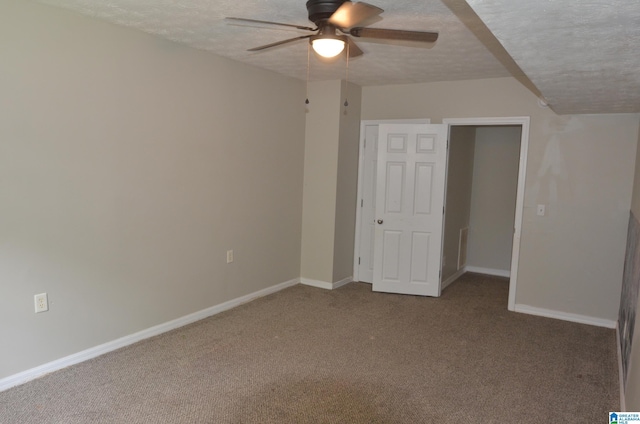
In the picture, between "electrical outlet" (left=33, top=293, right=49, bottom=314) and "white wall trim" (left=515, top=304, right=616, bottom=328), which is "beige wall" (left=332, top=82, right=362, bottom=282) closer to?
"white wall trim" (left=515, top=304, right=616, bottom=328)

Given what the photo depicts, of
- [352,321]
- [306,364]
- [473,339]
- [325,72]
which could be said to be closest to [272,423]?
[306,364]

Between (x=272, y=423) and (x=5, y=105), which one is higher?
(x=5, y=105)

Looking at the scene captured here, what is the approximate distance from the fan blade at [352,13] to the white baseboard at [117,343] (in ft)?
9.28

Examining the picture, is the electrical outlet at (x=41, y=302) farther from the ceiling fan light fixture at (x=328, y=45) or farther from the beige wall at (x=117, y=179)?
the ceiling fan light fixture at (x=328, y=45)

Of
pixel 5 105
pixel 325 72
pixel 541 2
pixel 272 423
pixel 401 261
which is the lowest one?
pixel 272 423

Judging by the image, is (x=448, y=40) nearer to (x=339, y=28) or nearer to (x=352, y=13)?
(x=339, y=28)

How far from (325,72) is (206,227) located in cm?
202

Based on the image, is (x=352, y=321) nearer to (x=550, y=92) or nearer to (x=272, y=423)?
(x=272, y=423)

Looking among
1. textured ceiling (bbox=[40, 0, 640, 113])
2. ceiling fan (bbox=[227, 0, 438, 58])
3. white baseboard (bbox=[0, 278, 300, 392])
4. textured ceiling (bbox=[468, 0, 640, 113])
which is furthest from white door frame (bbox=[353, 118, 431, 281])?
ceiling fan (bbox=[227, 0, 438, 58])

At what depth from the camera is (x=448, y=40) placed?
10.9 feet

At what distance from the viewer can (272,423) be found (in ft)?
8.27

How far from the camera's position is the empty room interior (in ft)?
8.90

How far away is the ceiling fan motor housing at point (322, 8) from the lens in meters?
2.41

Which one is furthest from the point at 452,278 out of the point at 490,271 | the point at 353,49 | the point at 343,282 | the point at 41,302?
the point at 41,302
